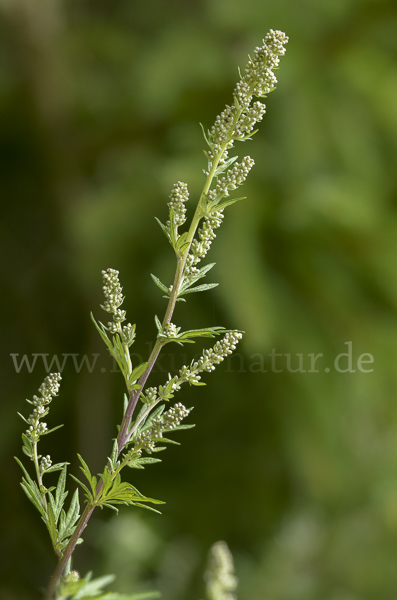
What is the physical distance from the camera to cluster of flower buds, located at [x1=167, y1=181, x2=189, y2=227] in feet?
0.75

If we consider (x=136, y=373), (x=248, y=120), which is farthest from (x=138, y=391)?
(x=248, y=120)

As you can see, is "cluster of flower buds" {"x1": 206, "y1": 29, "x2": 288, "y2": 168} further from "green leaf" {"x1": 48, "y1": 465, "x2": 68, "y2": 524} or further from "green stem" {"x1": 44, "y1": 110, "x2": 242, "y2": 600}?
"green leaf" {"x1": 48, "y1": 465, "x2": 68, "y2": 524}

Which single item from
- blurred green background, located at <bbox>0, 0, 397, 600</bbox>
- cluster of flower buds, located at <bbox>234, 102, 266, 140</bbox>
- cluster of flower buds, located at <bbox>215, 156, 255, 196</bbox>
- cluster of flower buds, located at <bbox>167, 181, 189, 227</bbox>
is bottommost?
blurred green background, located at <bbox>0, 0, 397, 600</bbox>

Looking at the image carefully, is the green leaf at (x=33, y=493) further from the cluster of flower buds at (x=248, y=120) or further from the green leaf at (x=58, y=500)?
the cluster of flower buds at (x=248, y=120)

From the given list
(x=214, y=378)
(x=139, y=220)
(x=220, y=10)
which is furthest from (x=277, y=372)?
(x=220, y=10)

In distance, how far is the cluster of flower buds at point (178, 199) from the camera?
0.75ft

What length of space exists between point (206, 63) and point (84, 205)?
464 millimetres

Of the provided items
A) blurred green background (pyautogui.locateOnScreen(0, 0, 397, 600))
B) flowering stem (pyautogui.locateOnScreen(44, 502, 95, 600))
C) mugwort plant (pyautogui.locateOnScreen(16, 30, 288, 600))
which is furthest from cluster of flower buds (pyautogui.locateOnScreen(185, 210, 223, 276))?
blurred green background (pyautogui.locateOnScreen(0, 0, 397, 600))

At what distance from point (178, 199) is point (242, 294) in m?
0.98

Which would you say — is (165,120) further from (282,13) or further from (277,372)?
(277,372)

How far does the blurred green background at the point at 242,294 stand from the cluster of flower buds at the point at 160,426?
0.93 meters

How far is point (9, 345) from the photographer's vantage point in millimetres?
1503

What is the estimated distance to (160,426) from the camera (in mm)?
234

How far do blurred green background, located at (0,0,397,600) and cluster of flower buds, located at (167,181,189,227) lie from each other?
0.93 metres
